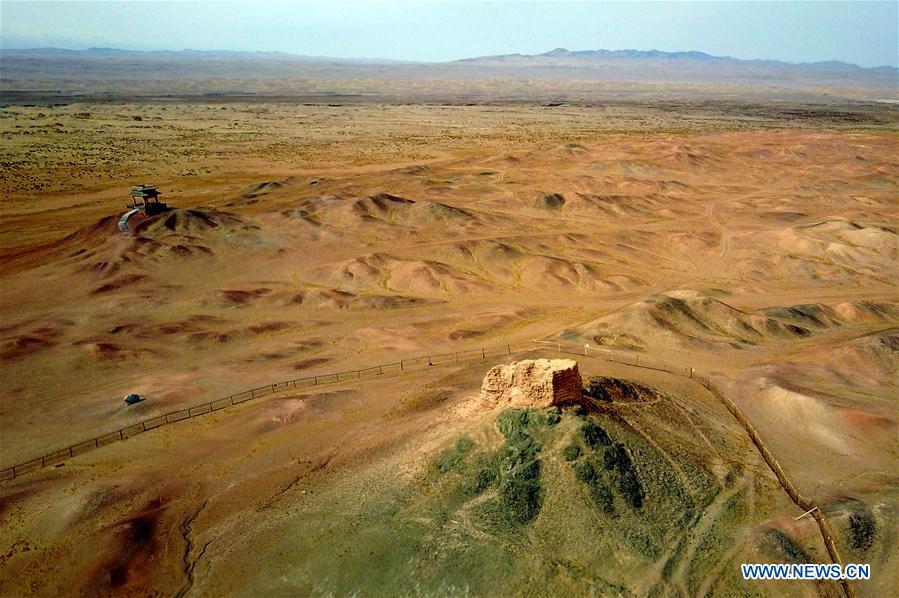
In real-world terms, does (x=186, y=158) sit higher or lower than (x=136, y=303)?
higher

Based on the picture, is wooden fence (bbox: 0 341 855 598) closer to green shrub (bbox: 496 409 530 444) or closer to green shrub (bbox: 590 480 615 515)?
green shrub (bbox: 590 480 615 515)

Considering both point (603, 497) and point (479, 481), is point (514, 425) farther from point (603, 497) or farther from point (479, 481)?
point (603, 497)

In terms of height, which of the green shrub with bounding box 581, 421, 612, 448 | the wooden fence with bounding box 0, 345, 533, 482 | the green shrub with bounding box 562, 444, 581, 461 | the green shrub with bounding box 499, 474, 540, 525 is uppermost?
the green shrub with bounding box 581, 421, 612, 448

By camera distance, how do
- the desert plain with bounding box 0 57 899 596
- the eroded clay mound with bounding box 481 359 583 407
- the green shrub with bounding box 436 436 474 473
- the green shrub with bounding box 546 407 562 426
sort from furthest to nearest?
the eroded clay mound with bounding box 481 359 583 407 < the green shrub with bounding box 546 407 562 426 < the green shrub with bounding box 436 436 474 473 < the desert plain with bounding box 0 57 899 596

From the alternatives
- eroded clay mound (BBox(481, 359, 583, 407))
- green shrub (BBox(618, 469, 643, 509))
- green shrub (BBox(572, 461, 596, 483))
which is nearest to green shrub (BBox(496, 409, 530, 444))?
eroded clay mound (BBox(481, 359, 583, 407))

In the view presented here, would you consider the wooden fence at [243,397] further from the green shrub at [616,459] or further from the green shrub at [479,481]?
the green shrub at [616,459]

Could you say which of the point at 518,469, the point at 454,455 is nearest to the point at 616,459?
the point at 518,469

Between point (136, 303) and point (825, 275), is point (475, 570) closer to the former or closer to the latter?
point (136, 303)

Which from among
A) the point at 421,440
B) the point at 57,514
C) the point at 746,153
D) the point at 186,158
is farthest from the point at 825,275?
the point at 186,158
